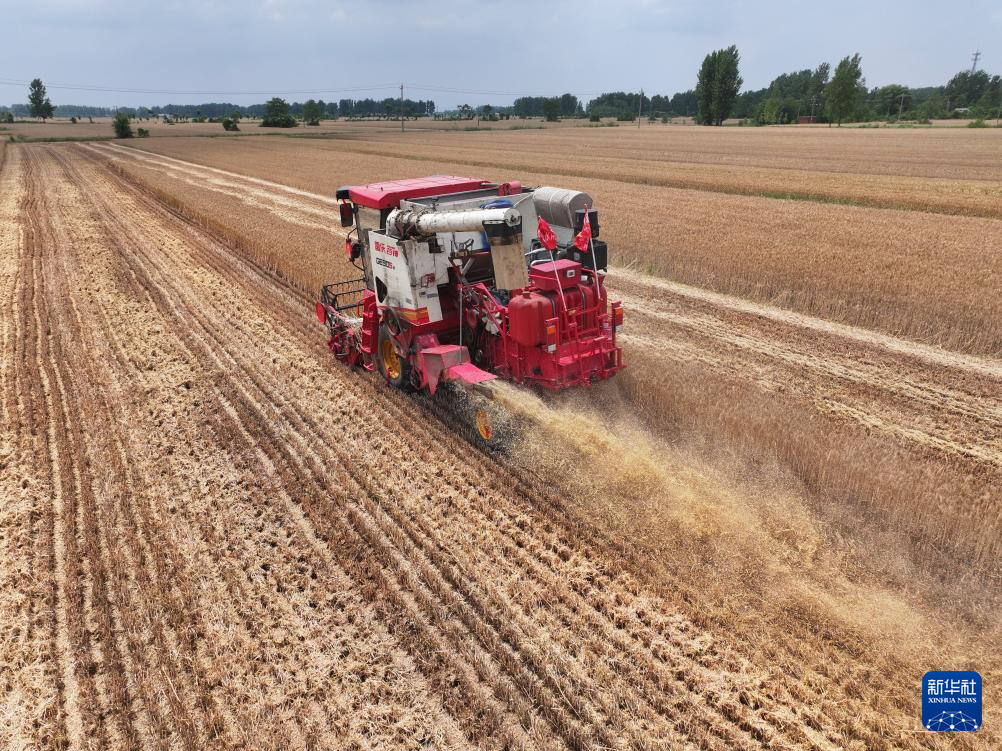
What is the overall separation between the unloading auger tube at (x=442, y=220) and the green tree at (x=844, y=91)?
105776 millimetres

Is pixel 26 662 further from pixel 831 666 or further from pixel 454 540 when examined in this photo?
pixel 831 666

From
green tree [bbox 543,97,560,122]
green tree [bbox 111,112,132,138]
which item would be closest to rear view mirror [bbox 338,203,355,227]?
green tree [bbox 111,112,132,138]

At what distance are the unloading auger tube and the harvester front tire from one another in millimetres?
1583

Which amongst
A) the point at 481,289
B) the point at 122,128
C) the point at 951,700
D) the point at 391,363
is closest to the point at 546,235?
the point at 481,289

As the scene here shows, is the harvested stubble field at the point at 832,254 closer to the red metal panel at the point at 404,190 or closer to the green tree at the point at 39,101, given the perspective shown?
the red metal panel at the point at 404,190

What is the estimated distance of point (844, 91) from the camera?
92000 mm

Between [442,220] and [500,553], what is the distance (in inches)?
142

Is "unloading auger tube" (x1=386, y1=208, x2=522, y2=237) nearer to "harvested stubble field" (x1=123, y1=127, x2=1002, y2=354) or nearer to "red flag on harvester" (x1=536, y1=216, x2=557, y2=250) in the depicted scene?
"red flag on harvester" (x1=536, y1=216, x2=557, y2=250)

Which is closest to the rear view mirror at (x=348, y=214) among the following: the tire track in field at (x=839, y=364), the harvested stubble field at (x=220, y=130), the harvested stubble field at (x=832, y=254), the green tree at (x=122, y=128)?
the harvested stubble field at (x=832, y=254)

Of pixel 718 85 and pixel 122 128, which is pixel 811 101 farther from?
pixel 122 128

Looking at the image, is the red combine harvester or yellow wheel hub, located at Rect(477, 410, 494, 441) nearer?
the red combine harvester

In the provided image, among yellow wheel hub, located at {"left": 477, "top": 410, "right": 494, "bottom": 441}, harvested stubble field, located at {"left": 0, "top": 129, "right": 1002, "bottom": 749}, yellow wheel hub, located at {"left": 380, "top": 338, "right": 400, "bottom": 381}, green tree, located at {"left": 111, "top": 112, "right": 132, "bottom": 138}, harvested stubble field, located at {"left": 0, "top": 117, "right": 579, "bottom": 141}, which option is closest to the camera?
harvested stubble field, located at {"left": 0, "top": 129, "right": 1002, "bottom": 749}

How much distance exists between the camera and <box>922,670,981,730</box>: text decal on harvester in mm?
3945

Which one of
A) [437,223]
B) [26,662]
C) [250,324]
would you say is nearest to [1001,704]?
[437,223]
